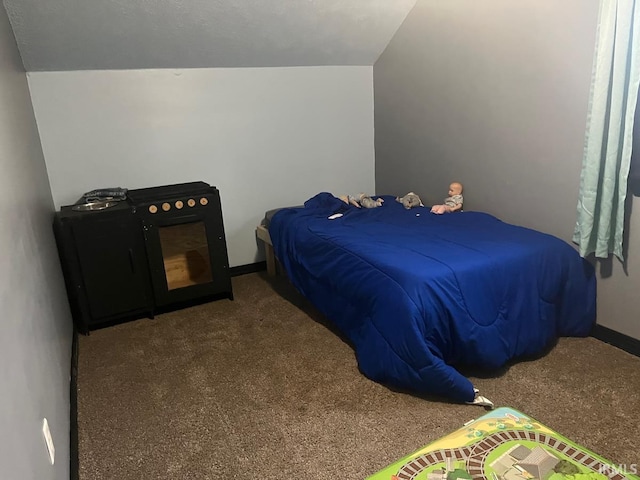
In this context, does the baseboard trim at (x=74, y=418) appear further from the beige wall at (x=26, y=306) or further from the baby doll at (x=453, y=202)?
the baby doll at (x=453, y=202)

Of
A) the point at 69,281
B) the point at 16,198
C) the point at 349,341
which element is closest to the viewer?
the point at 16,198

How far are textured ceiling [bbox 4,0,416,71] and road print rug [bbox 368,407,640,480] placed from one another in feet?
8.11

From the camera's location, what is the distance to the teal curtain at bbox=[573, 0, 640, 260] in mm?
1987

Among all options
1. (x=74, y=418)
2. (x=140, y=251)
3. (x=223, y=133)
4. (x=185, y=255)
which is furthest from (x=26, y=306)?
(x=223, y=133)

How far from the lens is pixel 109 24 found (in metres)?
2.68

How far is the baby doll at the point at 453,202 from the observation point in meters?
3.07

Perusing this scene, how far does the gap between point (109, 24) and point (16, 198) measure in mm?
1388

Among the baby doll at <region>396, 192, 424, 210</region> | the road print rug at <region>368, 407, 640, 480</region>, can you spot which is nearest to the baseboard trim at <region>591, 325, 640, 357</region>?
the road print rug at <region>368, 407, 640, 480</region>

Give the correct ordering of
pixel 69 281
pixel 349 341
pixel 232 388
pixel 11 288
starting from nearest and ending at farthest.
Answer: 1. pixel 11 288
2. pixel 232 388
3. pixel 349 341
4. pixel 69 281

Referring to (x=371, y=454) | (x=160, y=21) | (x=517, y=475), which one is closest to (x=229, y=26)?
(x=160, y=21)

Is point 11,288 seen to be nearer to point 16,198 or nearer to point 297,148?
point 16,198

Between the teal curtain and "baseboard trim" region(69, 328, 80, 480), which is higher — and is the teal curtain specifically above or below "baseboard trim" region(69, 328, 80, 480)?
above

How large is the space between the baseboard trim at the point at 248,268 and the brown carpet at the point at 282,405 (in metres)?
0.92

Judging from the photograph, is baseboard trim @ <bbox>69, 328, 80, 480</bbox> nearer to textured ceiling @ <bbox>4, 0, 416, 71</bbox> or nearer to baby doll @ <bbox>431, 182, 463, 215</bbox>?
textured ceiling @ <bbox>4, 0, 416, 71</bbox>
